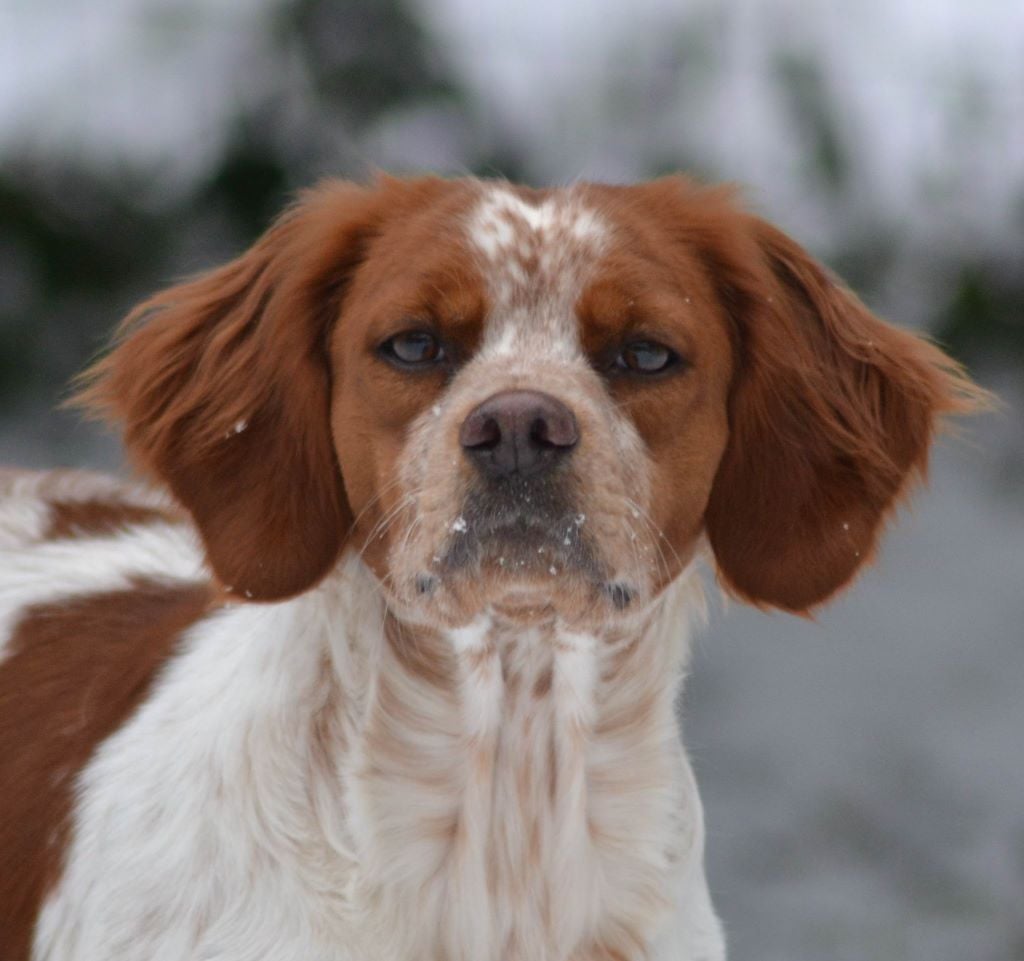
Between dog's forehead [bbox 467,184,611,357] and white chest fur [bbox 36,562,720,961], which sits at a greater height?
dog's forehead [bbox 467,184,611,357]

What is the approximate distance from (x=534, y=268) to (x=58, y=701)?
96cm

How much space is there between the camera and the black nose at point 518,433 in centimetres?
210

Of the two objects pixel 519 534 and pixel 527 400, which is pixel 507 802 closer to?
pixel 519 534

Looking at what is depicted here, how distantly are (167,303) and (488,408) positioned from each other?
2.57 feet

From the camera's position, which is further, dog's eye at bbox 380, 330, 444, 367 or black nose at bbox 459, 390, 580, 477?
dog's eye at bbox 380, 330, 444, 367

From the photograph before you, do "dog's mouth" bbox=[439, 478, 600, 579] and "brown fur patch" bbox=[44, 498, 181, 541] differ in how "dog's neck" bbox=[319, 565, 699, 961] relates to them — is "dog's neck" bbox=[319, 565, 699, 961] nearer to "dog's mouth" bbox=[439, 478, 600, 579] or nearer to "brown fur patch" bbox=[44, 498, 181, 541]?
"dog's mouth" bbox=[439, 478, 600, 579]

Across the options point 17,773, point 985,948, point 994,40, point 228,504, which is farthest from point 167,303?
point 994,40

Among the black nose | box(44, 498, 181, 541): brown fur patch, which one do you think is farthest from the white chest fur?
box(44, 498, 181, 541): brown fur patch

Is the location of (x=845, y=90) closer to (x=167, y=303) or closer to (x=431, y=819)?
(x=167, y=303)

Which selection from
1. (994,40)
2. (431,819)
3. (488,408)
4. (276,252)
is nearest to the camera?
(488,408)

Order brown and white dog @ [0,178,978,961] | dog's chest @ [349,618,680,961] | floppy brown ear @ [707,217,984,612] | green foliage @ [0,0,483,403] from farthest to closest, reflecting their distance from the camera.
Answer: green foliage @ [0,0,483,403] < floppy brown ear @ [707,217,984,612] < dog's chest @ [349,618,680,961] < brown and white dog @ [0,178,978,961]

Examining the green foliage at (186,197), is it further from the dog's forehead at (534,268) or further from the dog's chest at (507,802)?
the dog's chest at (507,802)

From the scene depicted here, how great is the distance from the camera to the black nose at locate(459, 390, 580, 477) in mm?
2096

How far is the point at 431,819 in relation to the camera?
238 cm
